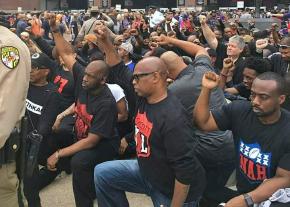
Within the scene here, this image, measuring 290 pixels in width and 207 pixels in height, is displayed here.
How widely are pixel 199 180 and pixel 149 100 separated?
2.11ft

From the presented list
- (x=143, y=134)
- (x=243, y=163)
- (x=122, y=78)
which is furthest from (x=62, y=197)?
(x=243, y=163)

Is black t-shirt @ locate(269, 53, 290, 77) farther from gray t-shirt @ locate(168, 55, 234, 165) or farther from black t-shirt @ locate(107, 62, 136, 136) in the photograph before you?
gray t-shirt @ locate(168, 55, 234, 165)

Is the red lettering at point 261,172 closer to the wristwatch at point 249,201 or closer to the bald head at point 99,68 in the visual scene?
the wristwatch at point 249,201

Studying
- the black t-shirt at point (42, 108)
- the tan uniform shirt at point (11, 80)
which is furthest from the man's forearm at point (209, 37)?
the tan uniform shirt at point (11, 80)

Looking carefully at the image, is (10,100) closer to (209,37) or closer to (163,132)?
(163,132)

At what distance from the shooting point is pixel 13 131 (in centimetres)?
278

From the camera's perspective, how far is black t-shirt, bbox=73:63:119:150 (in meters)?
3.99

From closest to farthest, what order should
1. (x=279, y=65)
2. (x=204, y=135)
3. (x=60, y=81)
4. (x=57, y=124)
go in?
1. (x=204, y=135)
2. (x=57, y=124)
3. (x=60, y=81)
4. (x=279, y=65)

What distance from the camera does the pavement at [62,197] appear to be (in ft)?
15.1

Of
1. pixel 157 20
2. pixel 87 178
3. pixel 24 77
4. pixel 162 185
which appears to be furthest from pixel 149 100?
pixel 157 20

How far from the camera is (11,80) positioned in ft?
8.70

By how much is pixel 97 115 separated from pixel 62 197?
1220 mm

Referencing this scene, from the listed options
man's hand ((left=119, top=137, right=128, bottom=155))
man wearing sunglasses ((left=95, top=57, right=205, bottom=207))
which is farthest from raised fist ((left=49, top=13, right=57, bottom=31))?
man wearing sunglasses ((left=95, top=57, right=205, bottom=207))

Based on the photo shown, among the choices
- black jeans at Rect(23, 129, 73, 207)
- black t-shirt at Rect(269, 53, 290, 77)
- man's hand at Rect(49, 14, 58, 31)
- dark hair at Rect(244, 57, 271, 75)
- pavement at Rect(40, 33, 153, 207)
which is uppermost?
man's hand at Rect(49, 14, 58, 31)
